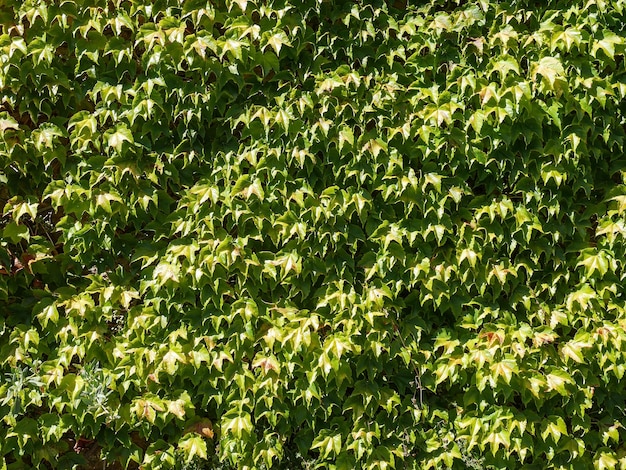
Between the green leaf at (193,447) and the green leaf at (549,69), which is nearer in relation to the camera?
the green leaf at (549,69)

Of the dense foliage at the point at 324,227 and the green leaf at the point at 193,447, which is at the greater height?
the dense foliage at the point at 324,227

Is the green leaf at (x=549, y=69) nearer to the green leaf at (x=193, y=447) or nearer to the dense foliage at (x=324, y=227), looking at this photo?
the dense foliage at (x=324, y=227)

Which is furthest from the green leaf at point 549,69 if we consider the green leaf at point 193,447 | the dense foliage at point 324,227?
the green leaf at point 193,447

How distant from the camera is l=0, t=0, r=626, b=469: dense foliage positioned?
2834 millimetres

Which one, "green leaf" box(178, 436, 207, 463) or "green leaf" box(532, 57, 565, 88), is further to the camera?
"green leaf" box(178, 436, 207, 463)

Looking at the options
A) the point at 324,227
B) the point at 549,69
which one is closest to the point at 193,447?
the point at 324,227

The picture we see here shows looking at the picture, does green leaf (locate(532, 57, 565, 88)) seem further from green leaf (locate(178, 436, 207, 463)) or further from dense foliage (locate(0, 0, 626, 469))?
green leaf (locate(178, 436, 207, 463))

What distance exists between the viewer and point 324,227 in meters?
2.85

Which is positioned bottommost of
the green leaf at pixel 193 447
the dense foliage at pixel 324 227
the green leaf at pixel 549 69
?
the green leaf at pixel 193 447

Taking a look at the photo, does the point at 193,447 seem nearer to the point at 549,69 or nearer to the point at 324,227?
the point at 324,227

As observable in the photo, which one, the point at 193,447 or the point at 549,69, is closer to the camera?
the point at 549,69

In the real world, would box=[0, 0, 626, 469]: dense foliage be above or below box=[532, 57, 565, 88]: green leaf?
below

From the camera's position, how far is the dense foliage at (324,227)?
9.30 feet

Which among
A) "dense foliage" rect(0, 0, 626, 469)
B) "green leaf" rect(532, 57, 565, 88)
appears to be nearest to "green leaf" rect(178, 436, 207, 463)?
"dense foliage" rect(0, 0, 626, 469)
